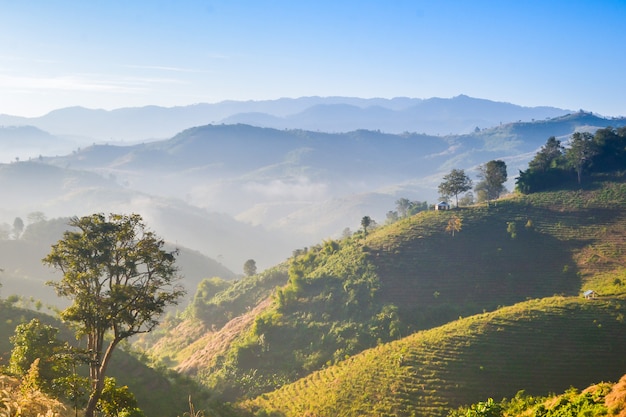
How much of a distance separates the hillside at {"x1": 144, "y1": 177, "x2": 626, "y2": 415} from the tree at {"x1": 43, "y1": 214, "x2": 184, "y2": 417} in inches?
1182

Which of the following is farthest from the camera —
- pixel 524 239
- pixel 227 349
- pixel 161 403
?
pixel 524 239

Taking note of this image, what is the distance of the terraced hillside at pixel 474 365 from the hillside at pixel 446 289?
0.28 m

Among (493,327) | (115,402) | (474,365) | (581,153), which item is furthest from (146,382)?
(581,153)

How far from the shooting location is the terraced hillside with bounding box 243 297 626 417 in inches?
1743

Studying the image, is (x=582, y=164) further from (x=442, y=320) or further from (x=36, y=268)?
(x=36, y=268)

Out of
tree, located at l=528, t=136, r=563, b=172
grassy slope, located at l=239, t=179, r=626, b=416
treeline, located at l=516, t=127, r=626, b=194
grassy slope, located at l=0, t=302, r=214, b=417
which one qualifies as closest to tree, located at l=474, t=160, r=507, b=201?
treeline, located at l=516, t=127, r=626, b=194

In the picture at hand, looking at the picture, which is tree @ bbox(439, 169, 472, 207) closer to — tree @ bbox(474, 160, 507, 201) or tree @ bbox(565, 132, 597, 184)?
tree @ bbox(474, 160, 507, 201)

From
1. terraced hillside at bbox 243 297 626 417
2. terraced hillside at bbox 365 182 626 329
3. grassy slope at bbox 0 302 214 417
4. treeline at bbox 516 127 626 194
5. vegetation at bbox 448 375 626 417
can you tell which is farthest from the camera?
treeline at bbox 516 127 626 194

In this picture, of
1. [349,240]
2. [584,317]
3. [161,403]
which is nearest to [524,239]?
[584,317]

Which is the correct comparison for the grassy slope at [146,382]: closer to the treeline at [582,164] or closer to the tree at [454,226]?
the tree at [454,226]

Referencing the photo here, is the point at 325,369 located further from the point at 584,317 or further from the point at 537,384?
the point at 584,317

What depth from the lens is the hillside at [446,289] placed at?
5316 centimetres

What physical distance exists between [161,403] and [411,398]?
79.0ft

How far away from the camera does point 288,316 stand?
72.9m
